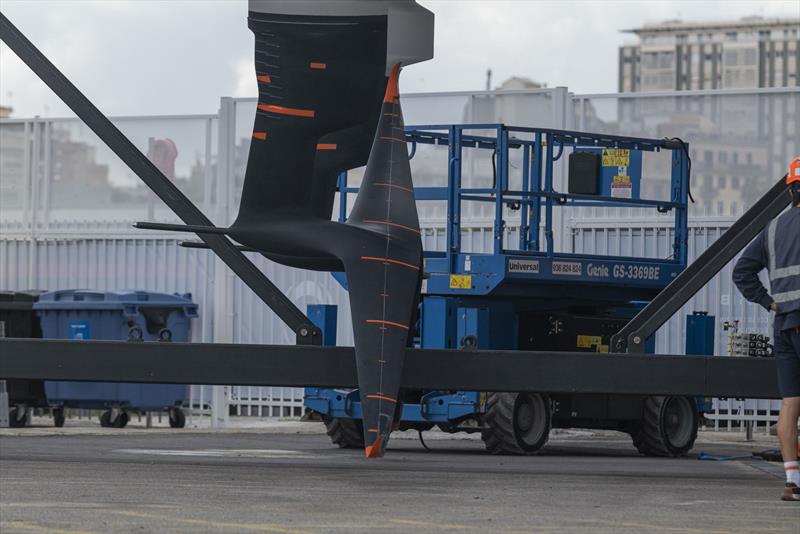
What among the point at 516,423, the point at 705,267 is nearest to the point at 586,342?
the point at 516,423

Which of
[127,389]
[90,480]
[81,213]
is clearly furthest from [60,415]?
[90,480]

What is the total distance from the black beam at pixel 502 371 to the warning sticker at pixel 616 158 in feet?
13.4

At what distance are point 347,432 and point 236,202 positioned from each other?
5806mm

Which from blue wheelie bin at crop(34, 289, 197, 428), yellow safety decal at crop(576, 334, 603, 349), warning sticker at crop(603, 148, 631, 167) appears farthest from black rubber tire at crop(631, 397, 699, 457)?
blue wheelie bin at crop(34, 289, 197, 428)

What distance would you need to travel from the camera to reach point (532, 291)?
49.0 ft

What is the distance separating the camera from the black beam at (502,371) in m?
11.5

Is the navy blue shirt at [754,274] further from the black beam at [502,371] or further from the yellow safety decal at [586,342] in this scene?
the yellow safety decal at [586,342]

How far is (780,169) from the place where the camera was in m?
21.2

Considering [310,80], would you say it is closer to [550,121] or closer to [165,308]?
[550,121]

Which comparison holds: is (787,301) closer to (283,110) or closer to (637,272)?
(283,110)

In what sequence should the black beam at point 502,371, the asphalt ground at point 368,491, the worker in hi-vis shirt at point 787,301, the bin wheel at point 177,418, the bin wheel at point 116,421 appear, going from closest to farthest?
the asphalt ground at point 368,491, the worker in hi-vis shirt at point 787,301, the black beam at point 502,371, the bin wheel at point 116,421, the bin wheel at point 177,418

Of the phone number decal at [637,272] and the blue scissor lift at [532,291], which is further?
the phone number decal at [637,272]

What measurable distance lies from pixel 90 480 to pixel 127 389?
34.2 ft

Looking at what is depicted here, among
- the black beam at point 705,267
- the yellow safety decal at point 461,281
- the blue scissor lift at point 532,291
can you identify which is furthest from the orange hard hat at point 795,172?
the yellow safety decal at point 461,281
